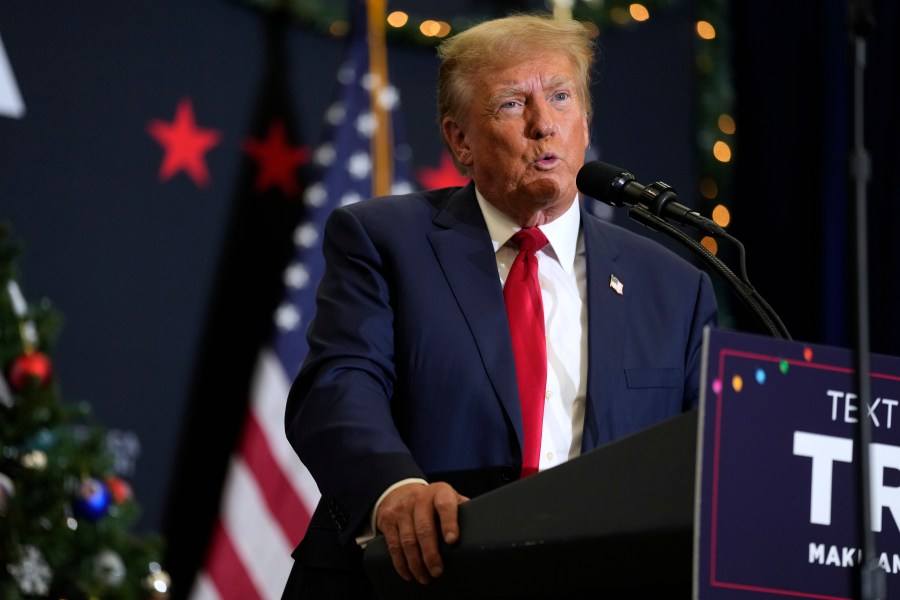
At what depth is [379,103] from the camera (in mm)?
4461

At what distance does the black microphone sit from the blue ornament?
1900mm

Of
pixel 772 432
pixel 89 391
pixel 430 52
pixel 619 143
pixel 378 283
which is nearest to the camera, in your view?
pixel 772 432

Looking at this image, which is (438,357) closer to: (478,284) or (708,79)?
(478,284)

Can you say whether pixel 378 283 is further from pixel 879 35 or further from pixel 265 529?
pixel 879 35

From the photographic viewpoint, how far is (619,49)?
5074 millimetres

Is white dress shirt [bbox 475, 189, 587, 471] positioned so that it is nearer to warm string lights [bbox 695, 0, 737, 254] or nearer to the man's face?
the man's face

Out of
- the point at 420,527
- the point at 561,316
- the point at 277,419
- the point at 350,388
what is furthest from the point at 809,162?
the point at 420,527

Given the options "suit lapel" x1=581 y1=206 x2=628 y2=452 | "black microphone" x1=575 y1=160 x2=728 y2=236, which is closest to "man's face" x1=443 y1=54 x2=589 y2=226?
"suit lapel" x1=581 y1=206 x2=628 y2=452

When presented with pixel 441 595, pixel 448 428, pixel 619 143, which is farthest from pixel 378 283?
pixel 619 143

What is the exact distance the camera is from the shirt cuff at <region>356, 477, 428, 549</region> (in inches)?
60.6

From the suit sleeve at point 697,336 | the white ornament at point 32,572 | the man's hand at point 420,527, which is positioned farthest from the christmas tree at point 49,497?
the man's hand at point 420,527

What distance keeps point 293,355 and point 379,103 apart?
1.01 m

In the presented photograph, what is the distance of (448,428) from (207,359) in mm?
2649

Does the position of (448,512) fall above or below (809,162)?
below
